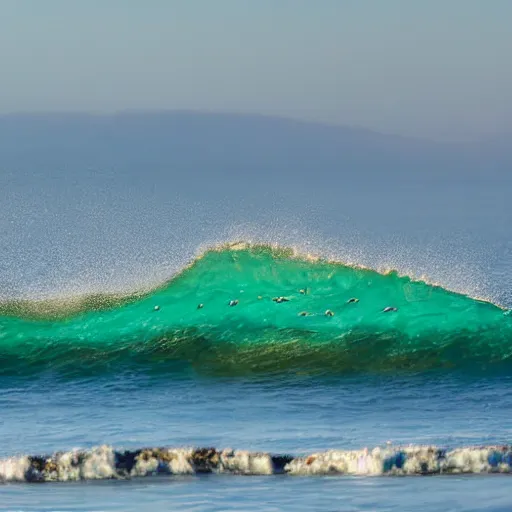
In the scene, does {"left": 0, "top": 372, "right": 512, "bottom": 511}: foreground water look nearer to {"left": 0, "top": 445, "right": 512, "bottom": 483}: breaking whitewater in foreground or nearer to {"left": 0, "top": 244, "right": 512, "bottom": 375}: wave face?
{"left": 0, "top": 445, "right": 512, "bottom": 483}: breaking whitewater in foreground

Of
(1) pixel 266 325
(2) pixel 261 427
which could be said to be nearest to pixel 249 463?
(2) pixel 261 427

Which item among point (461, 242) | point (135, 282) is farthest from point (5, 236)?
point (135, 282)

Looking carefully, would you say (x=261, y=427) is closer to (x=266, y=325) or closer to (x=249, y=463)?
(x=249, y=463)

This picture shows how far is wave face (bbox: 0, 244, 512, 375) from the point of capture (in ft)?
53.9

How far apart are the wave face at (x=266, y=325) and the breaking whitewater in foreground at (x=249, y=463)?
17.0 feet

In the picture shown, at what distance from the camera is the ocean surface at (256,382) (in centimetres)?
1020

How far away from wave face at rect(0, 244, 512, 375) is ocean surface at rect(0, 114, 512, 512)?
31 mm

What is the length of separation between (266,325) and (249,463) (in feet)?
22.3

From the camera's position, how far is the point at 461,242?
44.1 m

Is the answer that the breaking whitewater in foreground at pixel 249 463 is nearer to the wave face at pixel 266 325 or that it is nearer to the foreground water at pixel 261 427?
the foreground water at pixel 261 427

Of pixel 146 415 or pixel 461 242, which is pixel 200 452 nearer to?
pixel 146 415

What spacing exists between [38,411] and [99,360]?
296 centimetres

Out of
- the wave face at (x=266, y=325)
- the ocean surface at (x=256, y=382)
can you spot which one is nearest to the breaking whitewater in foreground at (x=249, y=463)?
the ocean surface at (x=256, y=382)

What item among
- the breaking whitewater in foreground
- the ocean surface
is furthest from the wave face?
the breaking whitewater in foreground
